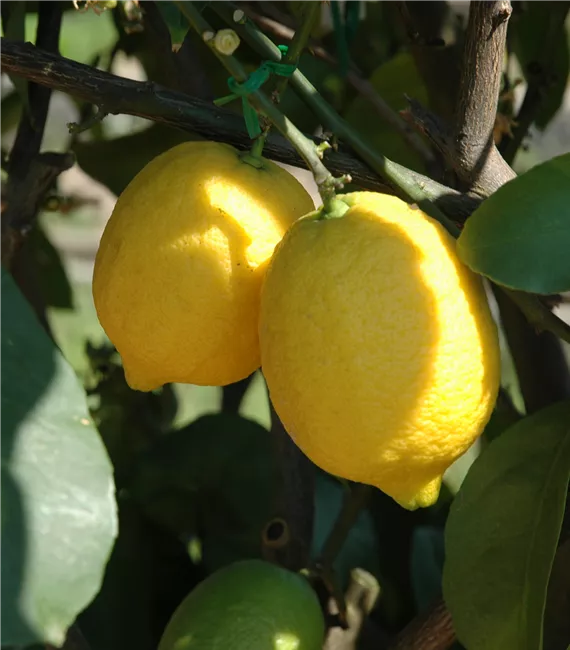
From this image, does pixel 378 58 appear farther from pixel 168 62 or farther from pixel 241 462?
pixel 241 462

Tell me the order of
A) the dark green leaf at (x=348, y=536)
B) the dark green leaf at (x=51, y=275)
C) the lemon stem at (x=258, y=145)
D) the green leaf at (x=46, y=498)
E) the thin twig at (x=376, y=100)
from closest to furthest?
the green leaf at (x=46, y=498) → the lemon stem at (x=258, y=145) → the thin twig at (x=376, y=100) → the dark green leaf at (x=348, y=536) → the dark green leaf at (x=51, y=275)

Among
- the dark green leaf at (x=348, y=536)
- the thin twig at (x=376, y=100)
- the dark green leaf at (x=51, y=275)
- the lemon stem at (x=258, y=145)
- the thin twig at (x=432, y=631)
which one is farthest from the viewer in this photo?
the dark green leaf at (x=51, y=275)

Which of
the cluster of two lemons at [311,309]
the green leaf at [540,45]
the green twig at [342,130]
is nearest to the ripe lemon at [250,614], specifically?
the cluster of two lemons at [311,309]

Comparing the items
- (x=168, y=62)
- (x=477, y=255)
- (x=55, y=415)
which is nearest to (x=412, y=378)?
(x=477, y=255)

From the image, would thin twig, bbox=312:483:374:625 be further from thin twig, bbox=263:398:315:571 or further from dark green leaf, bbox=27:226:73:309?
dark green leaf, bbox=27:226:73:309

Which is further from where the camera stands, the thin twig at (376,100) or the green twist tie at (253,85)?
the thin twig at (376,100)

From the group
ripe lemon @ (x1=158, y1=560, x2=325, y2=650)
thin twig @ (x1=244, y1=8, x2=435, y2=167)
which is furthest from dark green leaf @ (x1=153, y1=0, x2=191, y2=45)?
ripe lemon @ (x1=158, y1=560, x2=325, y2=650)

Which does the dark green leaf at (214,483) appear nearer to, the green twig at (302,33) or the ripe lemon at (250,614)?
the ripe lemon at (250,614)
